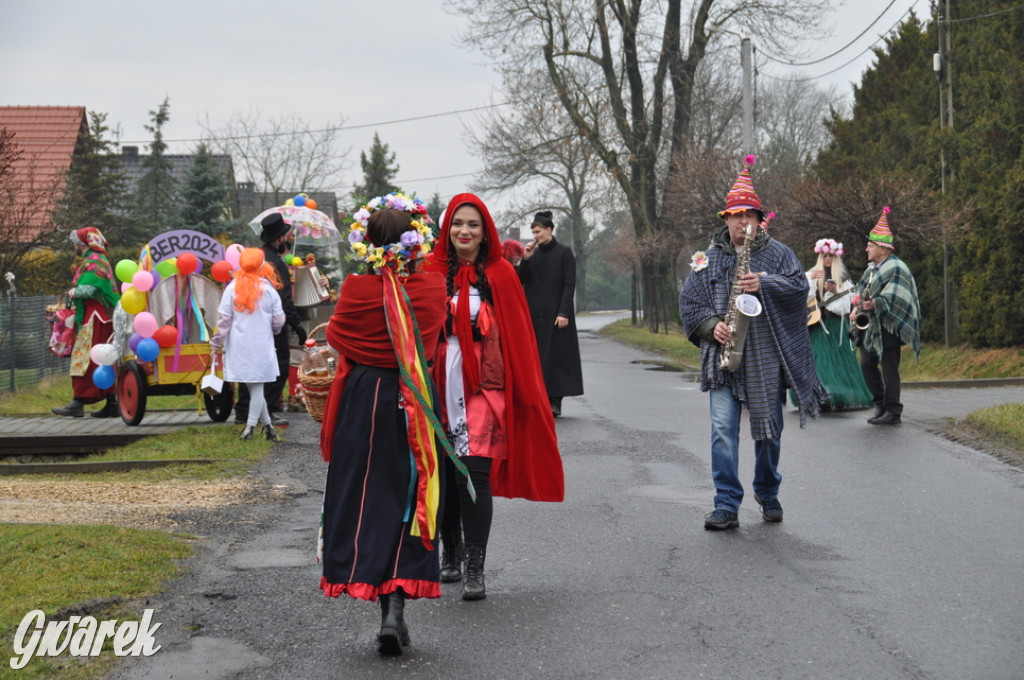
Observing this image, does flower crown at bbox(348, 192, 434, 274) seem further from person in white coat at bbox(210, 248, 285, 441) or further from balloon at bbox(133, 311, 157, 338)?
balloon at bbox(133, 311, 157, 338)

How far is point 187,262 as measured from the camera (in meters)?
12.1

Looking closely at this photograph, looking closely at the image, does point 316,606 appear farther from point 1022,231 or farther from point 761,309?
point 1022,231

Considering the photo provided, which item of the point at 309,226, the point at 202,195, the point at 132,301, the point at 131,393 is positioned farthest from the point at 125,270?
the point at 202,195

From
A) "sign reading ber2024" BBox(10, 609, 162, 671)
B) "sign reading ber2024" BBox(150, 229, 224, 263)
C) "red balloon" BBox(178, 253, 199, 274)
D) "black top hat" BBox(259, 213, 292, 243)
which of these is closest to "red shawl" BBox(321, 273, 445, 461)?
"sign reading ber2024" BBox(10, 609, 162, 671)

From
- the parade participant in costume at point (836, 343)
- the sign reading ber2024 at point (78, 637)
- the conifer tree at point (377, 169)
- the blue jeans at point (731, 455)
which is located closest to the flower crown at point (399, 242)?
the sign reading ber2024 at point (78, 637)

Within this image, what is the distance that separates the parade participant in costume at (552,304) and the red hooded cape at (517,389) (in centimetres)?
665

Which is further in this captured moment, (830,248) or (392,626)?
(830,248)

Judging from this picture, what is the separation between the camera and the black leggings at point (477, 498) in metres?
5.70

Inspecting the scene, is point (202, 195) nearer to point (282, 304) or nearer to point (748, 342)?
point (282, 304)

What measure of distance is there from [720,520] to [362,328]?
2963 mm

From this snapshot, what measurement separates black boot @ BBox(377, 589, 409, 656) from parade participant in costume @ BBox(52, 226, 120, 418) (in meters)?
9.22

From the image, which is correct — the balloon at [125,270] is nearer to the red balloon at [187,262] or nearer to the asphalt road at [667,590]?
the red balloon at [187,262]

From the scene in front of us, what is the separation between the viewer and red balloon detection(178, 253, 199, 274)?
39.7ft

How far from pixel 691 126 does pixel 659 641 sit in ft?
119
